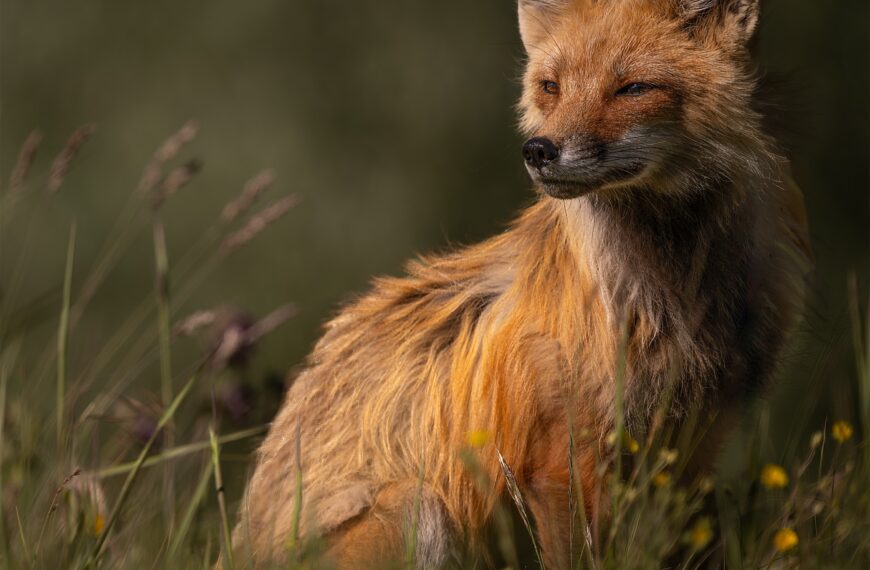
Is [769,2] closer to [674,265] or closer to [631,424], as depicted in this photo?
[674,265]

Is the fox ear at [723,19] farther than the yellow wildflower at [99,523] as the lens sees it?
Yes

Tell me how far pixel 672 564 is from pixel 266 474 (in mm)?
1574

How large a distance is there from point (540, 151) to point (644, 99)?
0.42m

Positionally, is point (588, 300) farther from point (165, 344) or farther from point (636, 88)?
point (165, 344)

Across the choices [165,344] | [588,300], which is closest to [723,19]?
[588,300]

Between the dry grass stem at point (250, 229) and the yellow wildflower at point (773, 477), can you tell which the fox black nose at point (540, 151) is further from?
the yellow wildflower at point (773, 477)

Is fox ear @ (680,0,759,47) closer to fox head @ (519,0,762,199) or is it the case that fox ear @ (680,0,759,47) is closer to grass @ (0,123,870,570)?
fox head @ (519,0,762,199)

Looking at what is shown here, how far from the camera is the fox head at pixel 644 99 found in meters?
3.51

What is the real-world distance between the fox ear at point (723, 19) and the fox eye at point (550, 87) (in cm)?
51

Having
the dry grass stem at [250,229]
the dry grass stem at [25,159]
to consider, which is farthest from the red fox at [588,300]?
the dry grass stem at [25,159]

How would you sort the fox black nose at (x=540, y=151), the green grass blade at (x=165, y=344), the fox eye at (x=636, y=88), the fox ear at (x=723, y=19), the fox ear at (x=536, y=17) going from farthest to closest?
1. the fox ear at (x=536, y=17)
2. the fox ear at (x=723, y=19)
3. the fox eye at (x=636, y=88)
4. the fox black nose at (x=540, y=151)
5. the green grass blade at (x=165, y=344)

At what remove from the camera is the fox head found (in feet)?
11.5

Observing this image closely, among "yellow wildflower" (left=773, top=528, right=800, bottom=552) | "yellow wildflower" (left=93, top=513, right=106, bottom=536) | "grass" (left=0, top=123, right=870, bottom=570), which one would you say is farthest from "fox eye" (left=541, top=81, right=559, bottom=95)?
"yellow wildflower" (left=93, top=513, right=106, bottom=536)

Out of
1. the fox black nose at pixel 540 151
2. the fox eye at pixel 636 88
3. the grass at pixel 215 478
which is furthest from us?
the fox eye at pixel 636 88
